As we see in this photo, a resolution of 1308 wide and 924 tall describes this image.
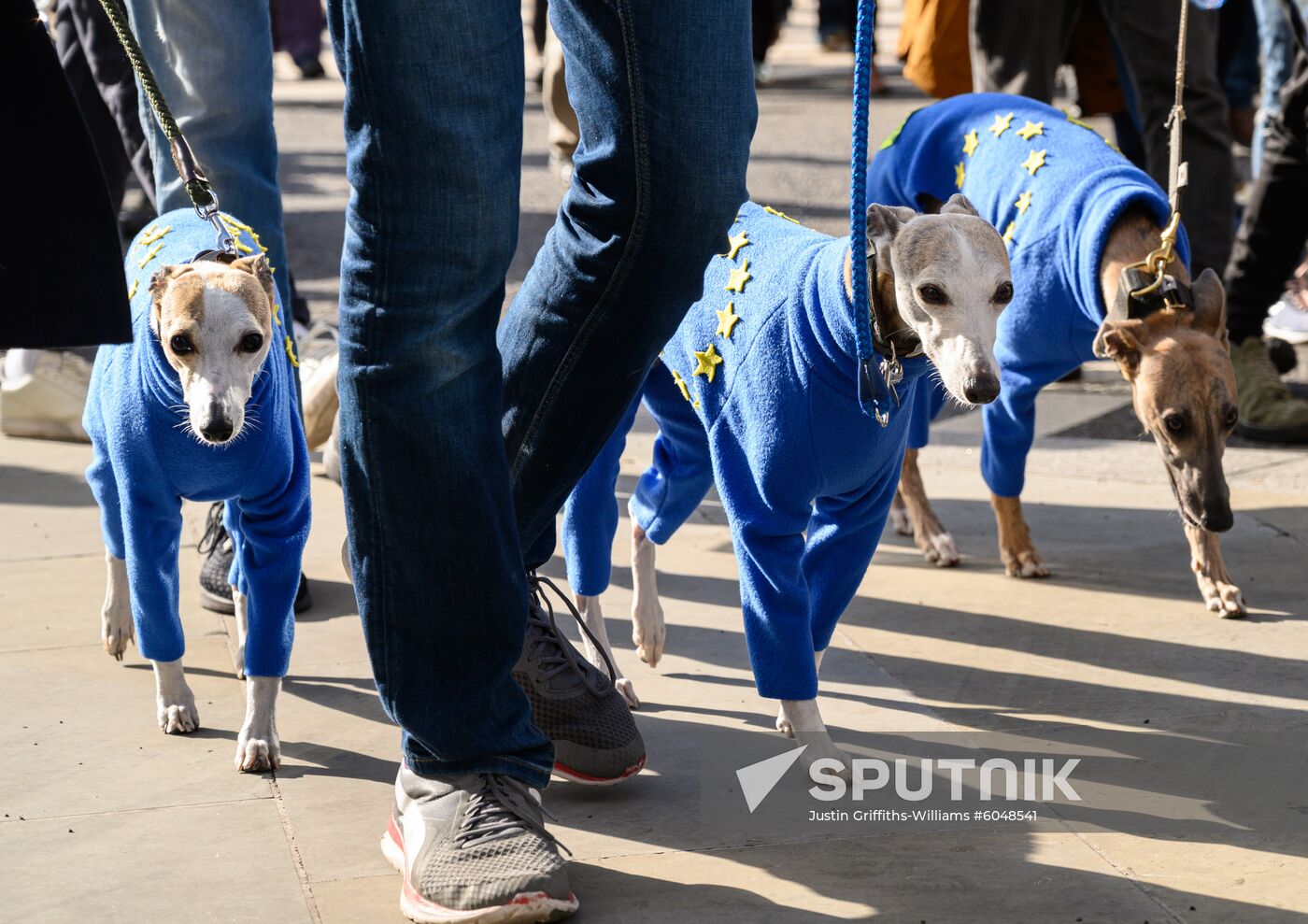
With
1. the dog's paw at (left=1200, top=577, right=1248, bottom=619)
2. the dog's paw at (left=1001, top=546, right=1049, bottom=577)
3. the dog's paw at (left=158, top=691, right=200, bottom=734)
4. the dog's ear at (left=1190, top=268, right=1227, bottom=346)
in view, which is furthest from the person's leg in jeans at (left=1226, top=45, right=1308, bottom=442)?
the dog's paw at (left=158, top=691, right=200, bottom=734)

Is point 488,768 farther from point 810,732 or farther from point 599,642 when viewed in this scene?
point 599,642

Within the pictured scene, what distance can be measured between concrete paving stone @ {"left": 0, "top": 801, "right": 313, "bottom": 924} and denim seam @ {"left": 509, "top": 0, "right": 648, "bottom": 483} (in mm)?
772

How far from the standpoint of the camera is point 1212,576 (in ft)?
13.5

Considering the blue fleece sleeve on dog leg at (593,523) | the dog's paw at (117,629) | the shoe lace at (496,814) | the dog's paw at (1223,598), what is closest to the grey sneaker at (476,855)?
the shoe lace at (496,814)

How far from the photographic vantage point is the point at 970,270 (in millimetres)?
3025

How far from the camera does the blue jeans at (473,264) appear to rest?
234 centimetres

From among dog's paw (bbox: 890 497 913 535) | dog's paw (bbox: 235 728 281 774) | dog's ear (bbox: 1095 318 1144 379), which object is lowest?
dog's paw (bbox: 890 497 913 535)

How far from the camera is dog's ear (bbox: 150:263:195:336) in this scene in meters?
3.30

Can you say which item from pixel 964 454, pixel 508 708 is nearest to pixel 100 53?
pixel 964 454

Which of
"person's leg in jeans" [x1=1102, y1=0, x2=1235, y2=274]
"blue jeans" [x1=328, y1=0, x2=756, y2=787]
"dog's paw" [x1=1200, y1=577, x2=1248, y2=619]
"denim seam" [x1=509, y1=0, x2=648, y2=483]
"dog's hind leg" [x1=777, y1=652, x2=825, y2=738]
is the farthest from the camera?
"person's leg in jeans" [x1=1102, y1=0, x2=1235, y2=274]

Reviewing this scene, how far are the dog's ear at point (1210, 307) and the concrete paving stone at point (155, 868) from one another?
2373 mm

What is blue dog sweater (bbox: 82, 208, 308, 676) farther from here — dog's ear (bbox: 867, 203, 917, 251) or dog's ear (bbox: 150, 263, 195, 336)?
dog's ear (bbox: 867, 203, 917, 251)

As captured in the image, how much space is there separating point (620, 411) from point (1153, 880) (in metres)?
1.16

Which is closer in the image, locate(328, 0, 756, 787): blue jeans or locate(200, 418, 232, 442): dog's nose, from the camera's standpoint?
locate(328, 0, 756, 787): blue jeans
